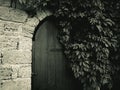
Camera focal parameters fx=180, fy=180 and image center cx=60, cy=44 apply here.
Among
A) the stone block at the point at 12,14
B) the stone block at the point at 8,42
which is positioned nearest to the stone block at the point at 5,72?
the stone block at the point at 8,42

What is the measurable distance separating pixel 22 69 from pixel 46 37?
823mm

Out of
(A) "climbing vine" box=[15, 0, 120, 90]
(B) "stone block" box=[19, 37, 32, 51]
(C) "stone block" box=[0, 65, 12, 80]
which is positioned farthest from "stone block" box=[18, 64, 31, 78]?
(A) "climbing vine" box=[15, 0, 120, 90]

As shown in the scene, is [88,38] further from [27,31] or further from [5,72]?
[5,72]

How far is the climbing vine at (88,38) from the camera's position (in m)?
3.42

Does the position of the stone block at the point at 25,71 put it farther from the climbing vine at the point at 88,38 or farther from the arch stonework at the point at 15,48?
the climbing vine at the point at 88,38

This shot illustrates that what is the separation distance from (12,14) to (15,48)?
56 cm

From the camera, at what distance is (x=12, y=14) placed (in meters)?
2.96

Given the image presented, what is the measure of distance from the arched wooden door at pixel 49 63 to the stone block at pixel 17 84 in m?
0.29

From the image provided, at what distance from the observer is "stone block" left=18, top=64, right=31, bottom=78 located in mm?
3007

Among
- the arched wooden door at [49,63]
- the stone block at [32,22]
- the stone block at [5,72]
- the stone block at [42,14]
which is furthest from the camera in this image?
the arched wooden door at [49,63]

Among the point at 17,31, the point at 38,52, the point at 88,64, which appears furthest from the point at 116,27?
the point at 17,31

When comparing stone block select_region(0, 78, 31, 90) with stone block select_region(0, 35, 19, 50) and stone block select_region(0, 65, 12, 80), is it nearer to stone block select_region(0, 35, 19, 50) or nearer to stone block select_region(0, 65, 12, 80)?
stone block select_region(0, 65, 12, 80)

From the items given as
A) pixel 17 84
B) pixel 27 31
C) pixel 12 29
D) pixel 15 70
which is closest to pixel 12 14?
pixel 12 29

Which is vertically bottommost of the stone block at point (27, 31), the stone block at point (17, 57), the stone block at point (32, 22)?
the stone block at point (17, 57)
